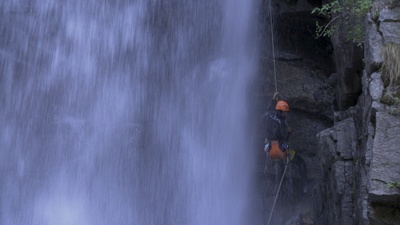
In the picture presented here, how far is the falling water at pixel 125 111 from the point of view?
1334 cm

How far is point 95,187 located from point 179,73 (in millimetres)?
3390

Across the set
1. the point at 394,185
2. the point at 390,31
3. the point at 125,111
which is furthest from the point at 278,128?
the point at 394,185

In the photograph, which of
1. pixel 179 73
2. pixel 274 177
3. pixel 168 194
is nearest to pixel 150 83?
pixel 179 73

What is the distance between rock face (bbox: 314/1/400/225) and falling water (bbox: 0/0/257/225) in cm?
388

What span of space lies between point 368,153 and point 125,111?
7880 millimetres

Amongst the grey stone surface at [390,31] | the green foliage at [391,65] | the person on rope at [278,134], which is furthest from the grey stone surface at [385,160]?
the person on rope at [278,134]

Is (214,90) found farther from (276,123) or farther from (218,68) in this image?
(276,123)

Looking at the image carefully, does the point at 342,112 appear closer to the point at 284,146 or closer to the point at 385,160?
the point at 284,146

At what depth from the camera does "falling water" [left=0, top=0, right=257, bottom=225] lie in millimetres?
13344

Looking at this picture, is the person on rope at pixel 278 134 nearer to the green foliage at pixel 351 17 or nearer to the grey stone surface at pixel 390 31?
the green foliage at pixel 351 17

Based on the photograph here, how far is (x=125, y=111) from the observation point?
14.1 metres

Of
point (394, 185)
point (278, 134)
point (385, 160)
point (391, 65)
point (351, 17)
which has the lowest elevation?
point (394, 185)

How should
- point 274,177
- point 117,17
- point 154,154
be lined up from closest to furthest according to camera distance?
1. point 274,177
2. point 154,154
3. point 117,17

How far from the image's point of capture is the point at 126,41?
14.7 m
